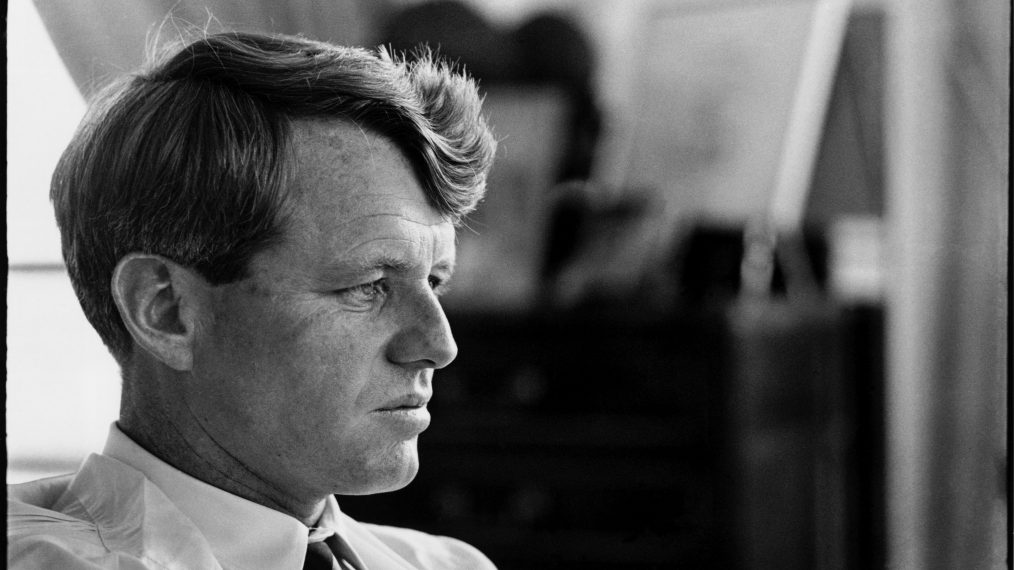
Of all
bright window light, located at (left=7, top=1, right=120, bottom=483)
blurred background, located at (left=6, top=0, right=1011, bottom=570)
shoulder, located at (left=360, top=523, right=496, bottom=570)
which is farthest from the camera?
blurred background, located at (left=6, top=0, right=1011, bottom=570)

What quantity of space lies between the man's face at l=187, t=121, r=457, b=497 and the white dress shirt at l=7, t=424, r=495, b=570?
0.03 meters

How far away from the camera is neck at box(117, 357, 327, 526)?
1.74 ft

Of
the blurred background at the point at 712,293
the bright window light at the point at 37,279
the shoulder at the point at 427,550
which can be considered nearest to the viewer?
the bright window light at the point at 37,279

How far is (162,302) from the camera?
508 mm

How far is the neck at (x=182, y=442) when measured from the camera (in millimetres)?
531

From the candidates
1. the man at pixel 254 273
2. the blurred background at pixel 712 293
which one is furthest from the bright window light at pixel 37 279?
the blurred background at pixel 712 293

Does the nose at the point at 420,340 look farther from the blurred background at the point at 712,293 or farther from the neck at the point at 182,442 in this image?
the blurred background at the point at 712,293

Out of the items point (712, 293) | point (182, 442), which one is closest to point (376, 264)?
point (182, 442)

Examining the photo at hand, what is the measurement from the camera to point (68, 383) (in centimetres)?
54

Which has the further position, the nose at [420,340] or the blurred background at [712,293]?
the blurred background at [712,293]

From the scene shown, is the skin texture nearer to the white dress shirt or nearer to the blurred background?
the white dress shirt

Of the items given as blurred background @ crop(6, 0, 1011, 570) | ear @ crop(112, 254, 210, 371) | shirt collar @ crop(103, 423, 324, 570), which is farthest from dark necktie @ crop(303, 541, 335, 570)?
blurred background @ crop(6, 0, 1011, 570)

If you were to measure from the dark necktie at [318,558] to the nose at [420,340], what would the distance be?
0.11 metres

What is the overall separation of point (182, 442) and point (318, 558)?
0.08 metres
